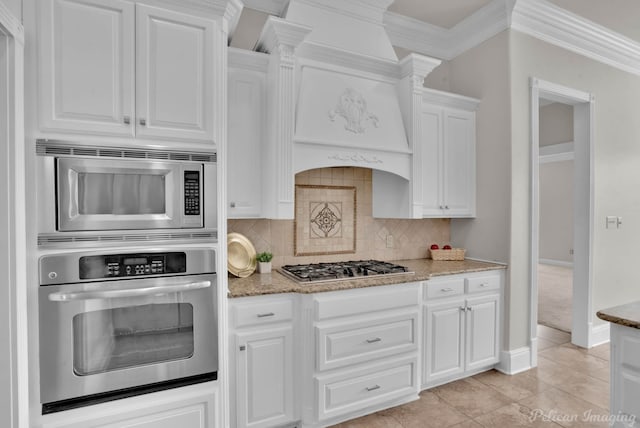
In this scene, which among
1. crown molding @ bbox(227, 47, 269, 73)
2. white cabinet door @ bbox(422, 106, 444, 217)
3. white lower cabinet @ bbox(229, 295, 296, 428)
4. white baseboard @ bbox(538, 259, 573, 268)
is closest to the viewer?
white lower cabinet @ bbox(229, 295, 296, 428)

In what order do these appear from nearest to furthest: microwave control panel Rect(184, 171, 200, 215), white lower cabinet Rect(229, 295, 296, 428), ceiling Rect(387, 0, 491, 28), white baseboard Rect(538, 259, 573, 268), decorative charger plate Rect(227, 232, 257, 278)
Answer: microwave control panel Rect(184, 171, 200, 215) < white lower cabinet Rect(229, 295, 296, 428) < decorative charger plate Rect(227, 232, 257, 278) < ceiling Rect(387, 0, 491, 28) < white baseboard Rect(538, 259, 573, 268)

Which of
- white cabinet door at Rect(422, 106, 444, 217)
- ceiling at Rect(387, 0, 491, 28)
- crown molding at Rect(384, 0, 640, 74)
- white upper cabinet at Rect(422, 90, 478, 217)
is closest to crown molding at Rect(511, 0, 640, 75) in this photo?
crown molding at Rect(384, 0, 640, 74)

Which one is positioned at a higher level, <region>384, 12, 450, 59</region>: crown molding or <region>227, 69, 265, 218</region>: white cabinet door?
<region>384, 12, 450, 59</region>: crown molding

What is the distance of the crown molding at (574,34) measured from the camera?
3.02m

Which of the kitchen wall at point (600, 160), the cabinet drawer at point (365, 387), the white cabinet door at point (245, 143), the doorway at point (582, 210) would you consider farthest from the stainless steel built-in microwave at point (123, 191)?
the doorway at point (582, 210)

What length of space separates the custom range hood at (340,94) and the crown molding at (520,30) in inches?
25.5

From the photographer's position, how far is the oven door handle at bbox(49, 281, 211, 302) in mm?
1536

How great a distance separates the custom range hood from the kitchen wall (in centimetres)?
96

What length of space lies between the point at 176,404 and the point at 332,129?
1914 millimetres

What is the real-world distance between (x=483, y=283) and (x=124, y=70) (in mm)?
2878

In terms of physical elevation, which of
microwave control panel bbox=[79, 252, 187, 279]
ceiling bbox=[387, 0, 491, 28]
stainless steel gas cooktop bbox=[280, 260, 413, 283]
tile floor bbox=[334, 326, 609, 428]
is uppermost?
ceiling bbox=[387, 0, 491, 28]

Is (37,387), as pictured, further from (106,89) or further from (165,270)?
(106,89)

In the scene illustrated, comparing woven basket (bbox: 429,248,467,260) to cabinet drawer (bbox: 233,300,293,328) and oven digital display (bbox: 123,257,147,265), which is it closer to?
cabinet drawer (bbox: 233,300,293,328)

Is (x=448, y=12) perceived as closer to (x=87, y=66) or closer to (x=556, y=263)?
(x=87, y=66)
